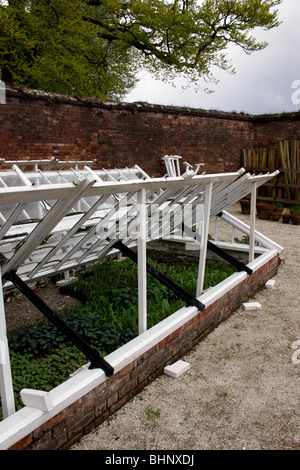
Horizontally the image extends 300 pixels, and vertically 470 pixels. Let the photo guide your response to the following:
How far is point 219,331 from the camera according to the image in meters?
4.25

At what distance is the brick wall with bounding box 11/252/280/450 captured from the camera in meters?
2.28

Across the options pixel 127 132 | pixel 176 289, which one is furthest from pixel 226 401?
pixel 127 132

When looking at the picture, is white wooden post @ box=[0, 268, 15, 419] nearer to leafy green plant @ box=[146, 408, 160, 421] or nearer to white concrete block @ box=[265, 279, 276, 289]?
leafy green plant @ box=[146, 408, 160, 421]

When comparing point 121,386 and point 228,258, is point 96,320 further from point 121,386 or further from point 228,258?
point 228,258

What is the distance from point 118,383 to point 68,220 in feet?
6.15

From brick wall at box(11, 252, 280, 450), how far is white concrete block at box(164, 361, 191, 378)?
0.17ft

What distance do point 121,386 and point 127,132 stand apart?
8.19 metres

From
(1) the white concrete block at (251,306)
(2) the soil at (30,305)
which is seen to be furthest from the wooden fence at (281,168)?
(2) the soil at (30,305)

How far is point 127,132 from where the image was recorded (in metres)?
10.1

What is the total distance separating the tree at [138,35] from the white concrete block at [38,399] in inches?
464

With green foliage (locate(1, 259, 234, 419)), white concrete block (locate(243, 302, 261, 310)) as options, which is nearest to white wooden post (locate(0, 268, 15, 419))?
green foliage (locate(1, 259, 234, 419))

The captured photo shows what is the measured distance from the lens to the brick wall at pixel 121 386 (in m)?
2.28
